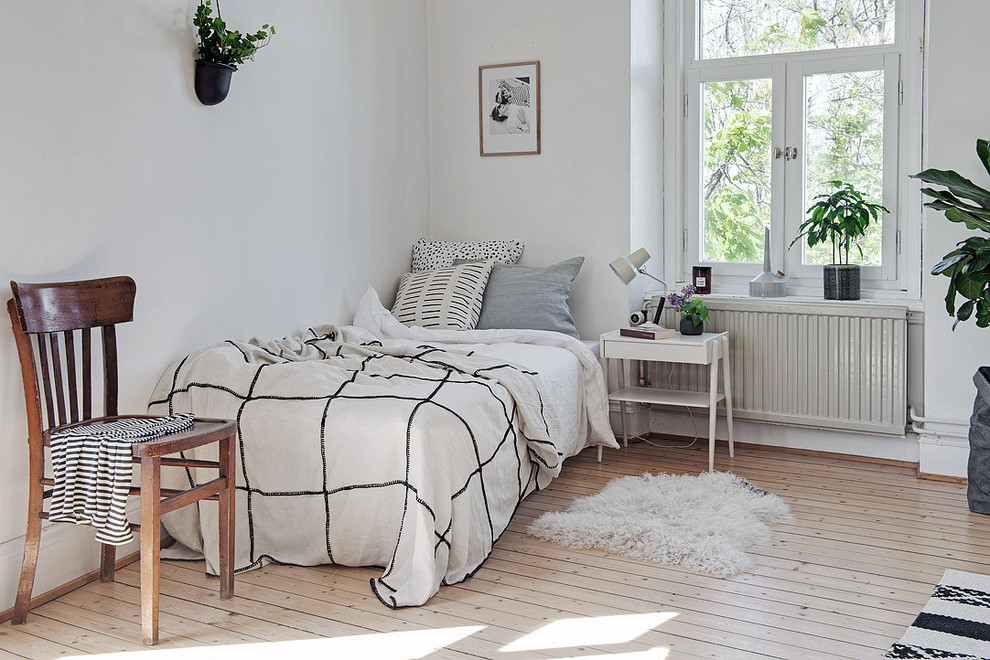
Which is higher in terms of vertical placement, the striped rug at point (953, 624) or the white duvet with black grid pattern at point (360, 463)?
the white duvet with black grid pattern at point (360, 463)

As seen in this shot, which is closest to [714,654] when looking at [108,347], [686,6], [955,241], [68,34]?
[108,347]

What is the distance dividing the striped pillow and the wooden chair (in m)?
1.53

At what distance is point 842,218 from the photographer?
3.99 m

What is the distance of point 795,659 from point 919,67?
9.28 feet

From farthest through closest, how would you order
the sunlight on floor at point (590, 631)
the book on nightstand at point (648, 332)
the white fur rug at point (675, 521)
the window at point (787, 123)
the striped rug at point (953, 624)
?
1. the window at point (787, 123)
2. the book on nightstand at point (648, 332)
3. the white fur rug at point (675, 521)
4. the sunlight on floor at point (590, 631)
5. the striped rug at point (953, 624)

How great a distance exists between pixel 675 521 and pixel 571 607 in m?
0.75

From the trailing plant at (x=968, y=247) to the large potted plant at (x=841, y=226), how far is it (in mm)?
653

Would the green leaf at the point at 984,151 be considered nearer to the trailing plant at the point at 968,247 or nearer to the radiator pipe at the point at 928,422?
the trailing plant at the point at 968,247

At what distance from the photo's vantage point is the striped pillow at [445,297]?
4.07 metres

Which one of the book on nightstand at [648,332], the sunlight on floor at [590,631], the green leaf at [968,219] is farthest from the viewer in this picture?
the book on nightstand at [648,332]

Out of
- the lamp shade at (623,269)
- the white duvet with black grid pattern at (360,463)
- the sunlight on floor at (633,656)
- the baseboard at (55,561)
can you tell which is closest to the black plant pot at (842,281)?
the lamp shade at (623,269)

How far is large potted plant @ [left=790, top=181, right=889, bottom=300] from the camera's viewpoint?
398 centimetres

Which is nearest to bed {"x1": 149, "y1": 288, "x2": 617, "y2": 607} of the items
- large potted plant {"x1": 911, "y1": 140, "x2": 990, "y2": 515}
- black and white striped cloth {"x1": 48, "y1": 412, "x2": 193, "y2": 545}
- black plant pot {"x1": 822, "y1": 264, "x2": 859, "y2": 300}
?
black and white striped cloth {"x1": 48, "y1": 412, "x2": 193, "y2": 545}

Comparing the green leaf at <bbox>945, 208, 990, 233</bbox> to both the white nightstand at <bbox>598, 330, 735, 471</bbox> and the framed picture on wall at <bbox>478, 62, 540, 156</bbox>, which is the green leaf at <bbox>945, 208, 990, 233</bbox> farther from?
the framed picture on wall at <bbox>478, 62, 540, 156</bbox>
